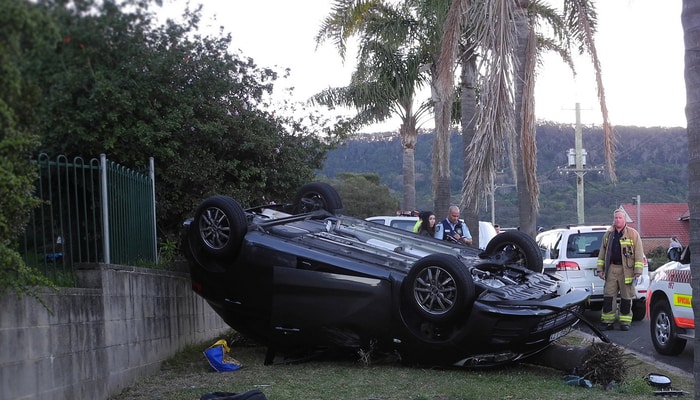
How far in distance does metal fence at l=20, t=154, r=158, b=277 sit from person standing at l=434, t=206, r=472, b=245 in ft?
14.4

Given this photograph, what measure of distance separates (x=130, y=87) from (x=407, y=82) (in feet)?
59.0

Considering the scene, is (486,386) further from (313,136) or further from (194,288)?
(313,136)

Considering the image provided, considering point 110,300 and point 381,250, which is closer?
point 110,300

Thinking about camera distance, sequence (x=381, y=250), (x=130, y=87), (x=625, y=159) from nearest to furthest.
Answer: (x=130, y=87), (x=381, y=250), (x=625, y=159)

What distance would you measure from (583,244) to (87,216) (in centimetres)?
962

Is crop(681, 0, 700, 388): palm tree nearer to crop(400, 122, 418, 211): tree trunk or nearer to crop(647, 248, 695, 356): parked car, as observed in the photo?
crop(647, 248, 695, 356): parked car

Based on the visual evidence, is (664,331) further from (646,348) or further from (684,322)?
(646,348)

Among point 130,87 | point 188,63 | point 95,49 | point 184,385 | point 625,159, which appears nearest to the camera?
point 95,49

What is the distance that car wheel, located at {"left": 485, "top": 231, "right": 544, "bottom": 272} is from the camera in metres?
9.41

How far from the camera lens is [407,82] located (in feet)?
74.1


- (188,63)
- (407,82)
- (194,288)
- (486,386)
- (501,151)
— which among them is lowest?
(486,386)

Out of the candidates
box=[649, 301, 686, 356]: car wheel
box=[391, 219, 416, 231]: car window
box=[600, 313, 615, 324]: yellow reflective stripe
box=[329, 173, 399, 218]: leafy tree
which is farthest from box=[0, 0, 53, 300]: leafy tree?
box=[329, 173, 399, 218]: leafy tree

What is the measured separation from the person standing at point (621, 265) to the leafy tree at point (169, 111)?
4.86 m

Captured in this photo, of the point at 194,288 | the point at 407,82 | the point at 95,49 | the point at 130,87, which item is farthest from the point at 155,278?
the point at 407,82
